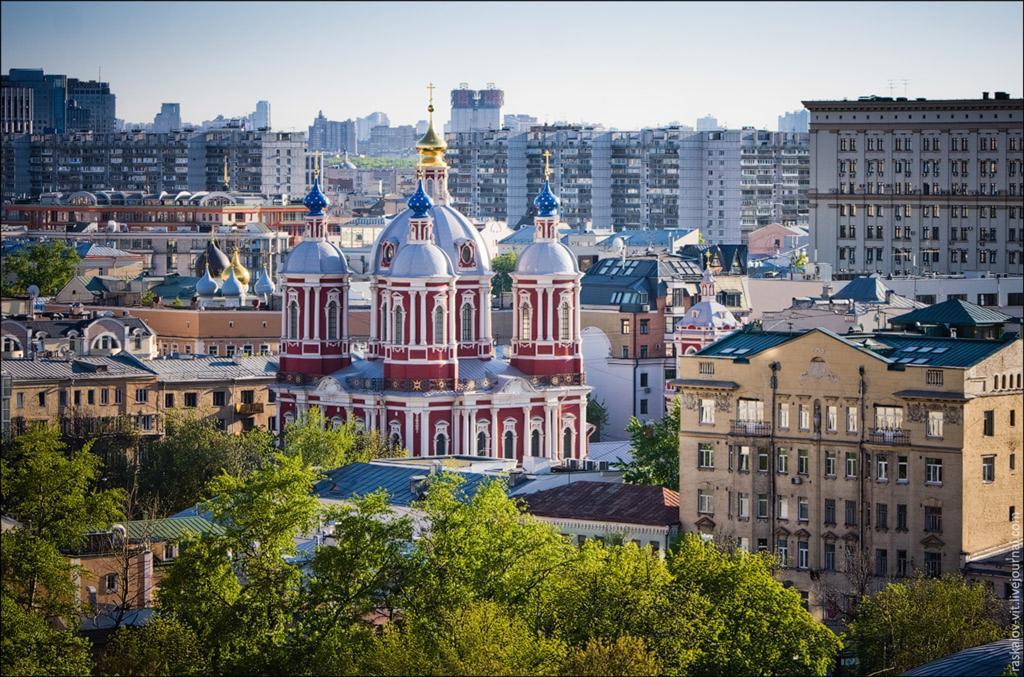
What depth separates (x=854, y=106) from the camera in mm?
149875

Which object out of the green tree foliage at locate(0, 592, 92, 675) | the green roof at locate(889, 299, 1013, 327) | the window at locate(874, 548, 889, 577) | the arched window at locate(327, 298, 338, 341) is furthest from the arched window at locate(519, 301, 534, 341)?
the green tree foliage at locate(0, 592, 92, 675)

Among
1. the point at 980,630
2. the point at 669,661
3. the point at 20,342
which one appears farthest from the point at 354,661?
the point at 20,342

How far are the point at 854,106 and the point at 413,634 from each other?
9069cm

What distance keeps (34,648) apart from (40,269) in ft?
368

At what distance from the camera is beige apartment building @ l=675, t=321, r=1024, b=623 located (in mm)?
75625

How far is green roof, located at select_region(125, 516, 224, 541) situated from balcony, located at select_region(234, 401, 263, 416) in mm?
36840

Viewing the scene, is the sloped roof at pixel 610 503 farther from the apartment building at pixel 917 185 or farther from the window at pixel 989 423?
the apartment building at pixel 917 185

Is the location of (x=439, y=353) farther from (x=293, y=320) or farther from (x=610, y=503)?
(x=610, y=503)

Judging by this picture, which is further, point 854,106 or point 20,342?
point 854,106

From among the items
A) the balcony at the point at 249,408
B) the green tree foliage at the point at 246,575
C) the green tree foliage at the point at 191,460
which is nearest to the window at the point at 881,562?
the green tree foliage at the point at 246,575

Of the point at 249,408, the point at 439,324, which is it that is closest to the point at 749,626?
the point at 439,324

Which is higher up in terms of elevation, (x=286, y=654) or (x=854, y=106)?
(x=854, y=106)

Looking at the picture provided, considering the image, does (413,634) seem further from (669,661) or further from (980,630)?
(980,630)

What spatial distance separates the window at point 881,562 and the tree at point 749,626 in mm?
8089
